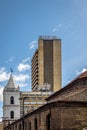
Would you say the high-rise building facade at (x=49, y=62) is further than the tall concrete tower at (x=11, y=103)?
Yes

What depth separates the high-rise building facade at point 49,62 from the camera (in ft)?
468

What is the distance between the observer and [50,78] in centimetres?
14338

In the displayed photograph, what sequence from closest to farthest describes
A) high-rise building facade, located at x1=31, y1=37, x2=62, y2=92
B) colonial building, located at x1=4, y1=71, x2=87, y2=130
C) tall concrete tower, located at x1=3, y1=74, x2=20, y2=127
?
colonial building, located at x1=4, y1=71, x2=87, y2=130 → tall concrete tower, located at x1=3, y1=74, x2=20, y2=127 → high-rise building facade, located at x1=31, y1=37, x2=62, y2=92

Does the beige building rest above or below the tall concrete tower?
above

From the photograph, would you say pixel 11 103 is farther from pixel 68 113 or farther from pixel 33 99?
pixel 68 113

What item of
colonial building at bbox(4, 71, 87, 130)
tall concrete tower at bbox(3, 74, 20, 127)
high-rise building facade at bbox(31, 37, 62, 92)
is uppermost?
high-rise building facade at bbox(31, 37, 62, 92)

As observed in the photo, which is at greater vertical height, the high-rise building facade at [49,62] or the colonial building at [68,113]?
the high-rise building facade at [49,62]

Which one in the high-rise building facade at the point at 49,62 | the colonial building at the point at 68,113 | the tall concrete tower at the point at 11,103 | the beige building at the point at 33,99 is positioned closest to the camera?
→ the colonial building at the point at 68,113

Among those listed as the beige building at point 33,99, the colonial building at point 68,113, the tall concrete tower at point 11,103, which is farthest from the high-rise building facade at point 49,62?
the colonial building at point 68,113

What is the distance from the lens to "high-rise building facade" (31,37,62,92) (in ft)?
468

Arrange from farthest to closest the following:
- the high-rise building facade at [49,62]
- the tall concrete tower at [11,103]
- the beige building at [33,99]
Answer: the high-rise building facade at [49,62] → the beige building at [33,99] → the tall concrete tower at [11,103]

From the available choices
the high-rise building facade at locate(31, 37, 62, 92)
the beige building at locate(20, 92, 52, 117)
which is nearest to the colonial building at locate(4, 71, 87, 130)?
the beige building at locate(20, 92, 52, 117)

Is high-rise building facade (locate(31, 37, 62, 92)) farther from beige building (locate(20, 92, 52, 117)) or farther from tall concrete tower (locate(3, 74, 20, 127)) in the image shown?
tall concrete tower (locate(3, 74, 20, 127))

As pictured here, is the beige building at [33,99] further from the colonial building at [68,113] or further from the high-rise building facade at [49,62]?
the colonial building at [68,113]
